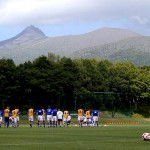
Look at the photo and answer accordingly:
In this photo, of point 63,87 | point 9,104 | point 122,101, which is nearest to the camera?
point 9,104

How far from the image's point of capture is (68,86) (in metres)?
97.0

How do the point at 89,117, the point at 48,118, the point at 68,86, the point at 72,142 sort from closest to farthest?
the point at 72,142, the point at 48,118, the point at 89,117, the point at 68,86

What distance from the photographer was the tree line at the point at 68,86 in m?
89.8

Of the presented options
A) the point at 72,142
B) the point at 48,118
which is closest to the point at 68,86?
the point at 48,118

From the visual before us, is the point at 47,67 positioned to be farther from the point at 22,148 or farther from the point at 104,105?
the point at 22,148

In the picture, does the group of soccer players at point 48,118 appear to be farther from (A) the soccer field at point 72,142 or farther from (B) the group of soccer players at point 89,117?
(A) the soccer field at point 72,142

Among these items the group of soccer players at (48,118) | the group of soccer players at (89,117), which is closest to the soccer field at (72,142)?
the group of soccer players at (48,118)

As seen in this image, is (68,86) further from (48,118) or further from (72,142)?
(72,142)

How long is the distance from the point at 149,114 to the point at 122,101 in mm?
5762

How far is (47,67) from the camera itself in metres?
98.1

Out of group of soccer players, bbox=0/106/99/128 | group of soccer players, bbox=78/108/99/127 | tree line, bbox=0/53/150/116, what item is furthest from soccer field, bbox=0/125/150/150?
tree line, bbox=0/53/150/116

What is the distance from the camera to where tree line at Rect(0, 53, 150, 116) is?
89.8 meters

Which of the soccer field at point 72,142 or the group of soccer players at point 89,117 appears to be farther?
the group of soccer players at point 89,117

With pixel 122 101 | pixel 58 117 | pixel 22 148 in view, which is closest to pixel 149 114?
pixel 122 101
